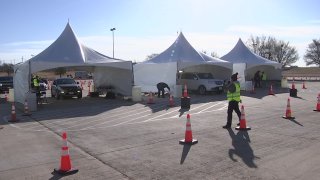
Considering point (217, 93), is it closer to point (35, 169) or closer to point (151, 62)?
point (151, 62)

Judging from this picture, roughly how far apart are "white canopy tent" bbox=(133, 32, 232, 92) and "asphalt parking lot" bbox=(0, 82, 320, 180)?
1167 cm

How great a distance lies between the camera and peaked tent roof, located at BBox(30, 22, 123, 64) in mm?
20672

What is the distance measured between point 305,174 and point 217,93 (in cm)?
2139

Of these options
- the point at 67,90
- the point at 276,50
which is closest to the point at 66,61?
the point at 67,90

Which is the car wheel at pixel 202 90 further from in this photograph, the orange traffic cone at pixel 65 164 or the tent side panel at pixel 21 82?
the orange traffic cone at pixel 65 164

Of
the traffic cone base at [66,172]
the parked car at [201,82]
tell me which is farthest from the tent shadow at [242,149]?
the parked car at [201,82]

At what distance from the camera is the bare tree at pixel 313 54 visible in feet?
336

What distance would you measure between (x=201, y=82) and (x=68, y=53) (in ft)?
35.8

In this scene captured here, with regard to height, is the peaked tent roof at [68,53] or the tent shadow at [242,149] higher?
the peaked tent roof at [68,53]

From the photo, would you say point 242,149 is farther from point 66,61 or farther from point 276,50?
point 276,50

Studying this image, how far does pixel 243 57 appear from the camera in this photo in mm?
33875

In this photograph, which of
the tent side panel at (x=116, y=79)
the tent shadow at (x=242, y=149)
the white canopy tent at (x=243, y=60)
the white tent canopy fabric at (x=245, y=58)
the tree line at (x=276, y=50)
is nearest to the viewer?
the tent shadow at (x=242, y=149)

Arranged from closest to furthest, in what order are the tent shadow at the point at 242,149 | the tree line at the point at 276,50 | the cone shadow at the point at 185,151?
the tent shadow at the point at 242,149 < the cone shadow at the point at 185,151 < the tree line at the point at 276,50

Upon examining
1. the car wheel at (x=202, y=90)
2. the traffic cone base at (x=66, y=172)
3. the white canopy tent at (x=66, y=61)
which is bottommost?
the traffic cone base at (x=66, y=172)
